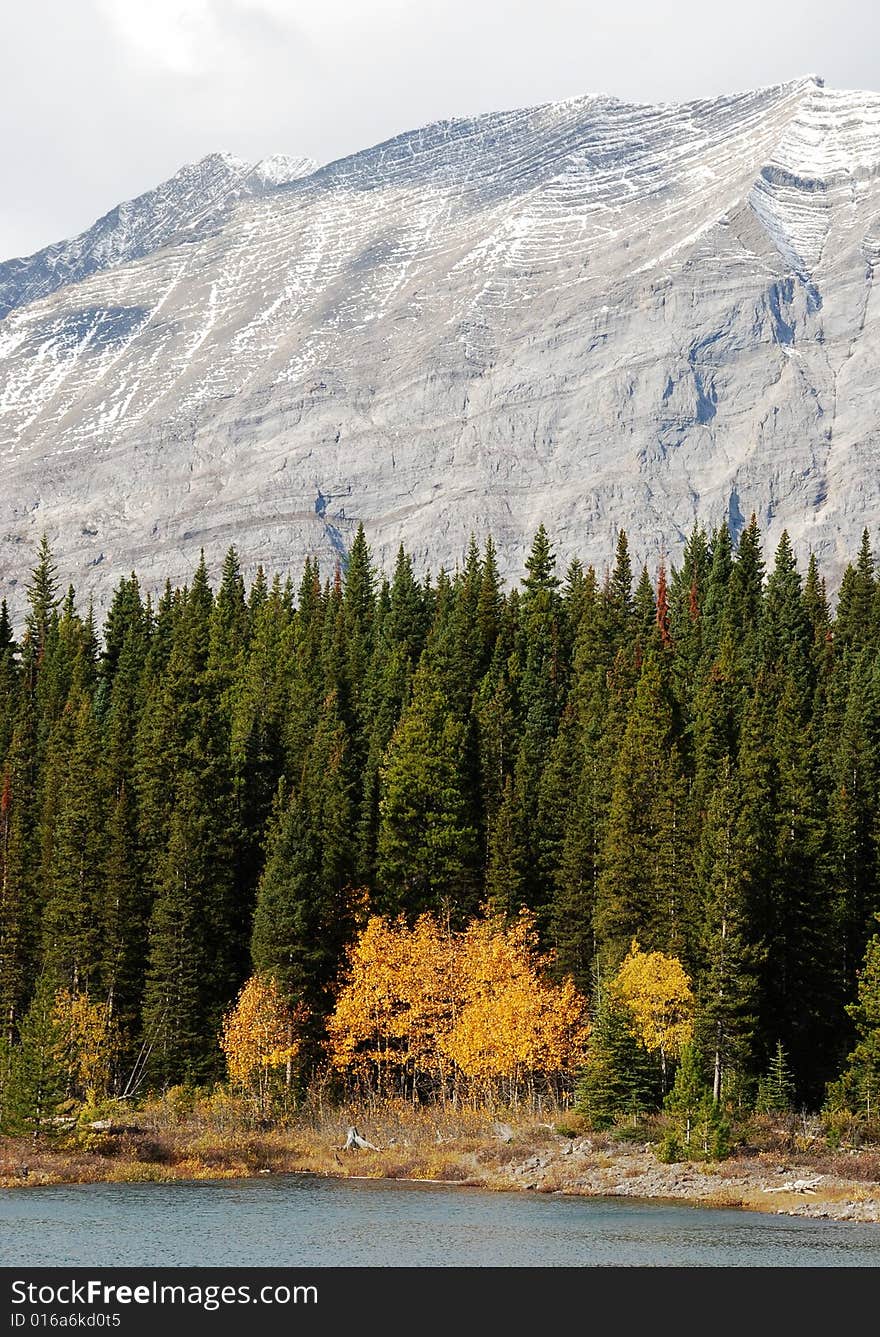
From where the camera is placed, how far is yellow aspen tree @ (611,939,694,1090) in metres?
82.9

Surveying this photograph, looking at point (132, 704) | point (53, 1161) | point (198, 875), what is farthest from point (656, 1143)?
point (132, 704)

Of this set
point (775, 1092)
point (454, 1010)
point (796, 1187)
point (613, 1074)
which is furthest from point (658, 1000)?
point (796, 1187)

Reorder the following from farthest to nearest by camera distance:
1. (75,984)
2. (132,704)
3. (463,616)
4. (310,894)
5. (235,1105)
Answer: (463,616) < (132,704) < (75,984) < (310,894) < (235,1105)

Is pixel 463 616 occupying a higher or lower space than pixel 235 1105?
higher

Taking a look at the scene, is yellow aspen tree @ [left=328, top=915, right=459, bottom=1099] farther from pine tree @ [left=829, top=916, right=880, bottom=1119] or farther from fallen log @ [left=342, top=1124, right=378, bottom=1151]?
pine tree @ [left=829, top=916, right=880, bottom=1119]

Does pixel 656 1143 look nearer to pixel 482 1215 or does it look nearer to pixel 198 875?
pixel 482 1215

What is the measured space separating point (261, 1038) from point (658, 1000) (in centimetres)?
2148

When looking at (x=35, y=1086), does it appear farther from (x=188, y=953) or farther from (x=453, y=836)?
(x=453, y=836)

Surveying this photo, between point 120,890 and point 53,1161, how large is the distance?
2837cm

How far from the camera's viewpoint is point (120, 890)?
99.4 metres

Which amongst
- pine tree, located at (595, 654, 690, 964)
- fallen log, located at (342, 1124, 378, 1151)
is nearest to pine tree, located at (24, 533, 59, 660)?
pine tree, located at (595, 654, 690, 964)

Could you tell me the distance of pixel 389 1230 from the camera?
188ft

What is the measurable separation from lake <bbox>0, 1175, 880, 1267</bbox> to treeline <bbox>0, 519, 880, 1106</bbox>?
55.3 ft

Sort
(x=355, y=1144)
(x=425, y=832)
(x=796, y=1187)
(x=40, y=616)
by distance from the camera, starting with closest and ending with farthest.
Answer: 1. (x=796, y=1187)
2. (x=355, y=1144)
3. (x=425, y=832)
4. (x=40, y=616)
